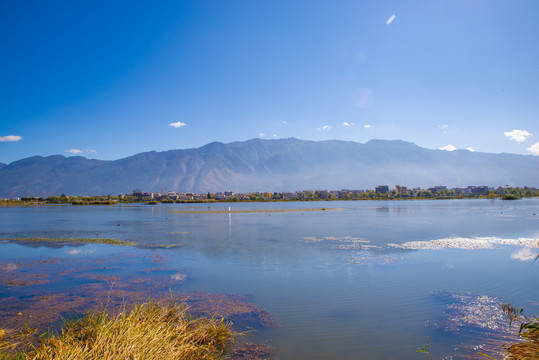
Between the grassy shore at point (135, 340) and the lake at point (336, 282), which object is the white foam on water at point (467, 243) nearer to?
the lake at point (336, 282)

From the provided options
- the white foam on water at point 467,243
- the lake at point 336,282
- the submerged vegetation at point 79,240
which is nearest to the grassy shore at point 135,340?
the lake at point 336,282

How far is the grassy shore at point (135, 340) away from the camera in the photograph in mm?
4535

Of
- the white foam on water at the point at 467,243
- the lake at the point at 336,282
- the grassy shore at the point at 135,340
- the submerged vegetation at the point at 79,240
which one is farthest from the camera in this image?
the submerged vegetation at the point at 79,240

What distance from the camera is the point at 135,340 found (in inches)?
193

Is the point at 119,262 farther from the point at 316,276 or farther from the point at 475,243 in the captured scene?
the point at 475,243

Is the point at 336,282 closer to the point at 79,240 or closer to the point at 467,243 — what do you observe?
the point at 467,243

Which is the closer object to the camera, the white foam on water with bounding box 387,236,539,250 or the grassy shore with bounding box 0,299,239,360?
the grassy shore with bounding box 0,299,239,360

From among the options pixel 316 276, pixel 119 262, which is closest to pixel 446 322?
pixel 316 276

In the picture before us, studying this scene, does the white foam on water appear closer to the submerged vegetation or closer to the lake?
the lake

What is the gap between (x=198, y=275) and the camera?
44.2ft

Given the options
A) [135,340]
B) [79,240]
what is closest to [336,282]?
[135,340]

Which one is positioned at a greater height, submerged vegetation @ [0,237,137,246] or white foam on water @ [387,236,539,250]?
white foam on water @ [387,236,539,250]

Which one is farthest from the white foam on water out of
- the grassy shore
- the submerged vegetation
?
the submerged vegetation

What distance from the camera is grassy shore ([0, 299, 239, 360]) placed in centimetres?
454
